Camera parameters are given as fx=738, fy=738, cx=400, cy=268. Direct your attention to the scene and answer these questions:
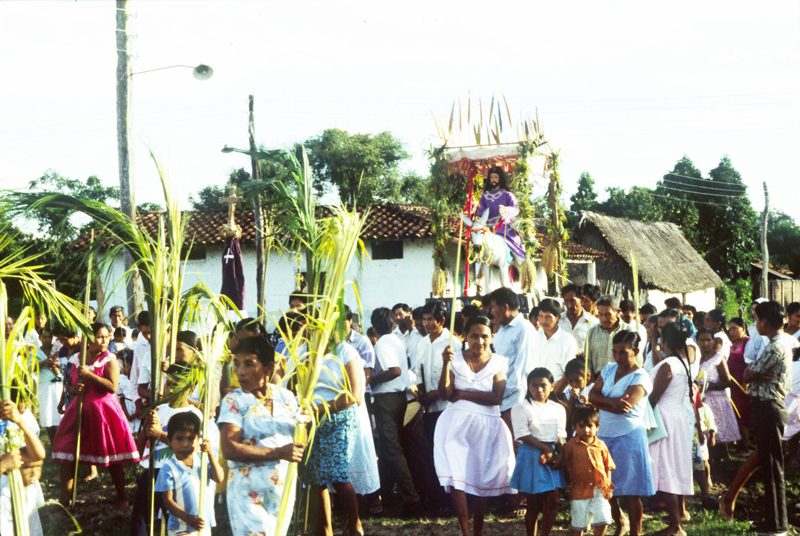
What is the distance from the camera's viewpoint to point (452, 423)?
548 cm

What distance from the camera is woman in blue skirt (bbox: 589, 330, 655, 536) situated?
211 inches

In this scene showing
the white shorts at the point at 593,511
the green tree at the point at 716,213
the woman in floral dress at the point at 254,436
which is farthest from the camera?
the green tree at the point at 716,213

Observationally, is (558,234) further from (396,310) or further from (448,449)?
(448,449)

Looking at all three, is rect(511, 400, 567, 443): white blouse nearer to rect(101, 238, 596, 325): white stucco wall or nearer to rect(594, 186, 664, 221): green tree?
rect(101, 238, 596, 325): white stucco wall

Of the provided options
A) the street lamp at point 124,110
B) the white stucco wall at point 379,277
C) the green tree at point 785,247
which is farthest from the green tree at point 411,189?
the green tree at point 785,247

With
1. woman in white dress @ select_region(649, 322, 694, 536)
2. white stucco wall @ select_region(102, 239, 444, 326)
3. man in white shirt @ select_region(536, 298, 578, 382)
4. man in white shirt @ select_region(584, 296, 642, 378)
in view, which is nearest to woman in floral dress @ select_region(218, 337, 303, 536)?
woman in white dress @ select_region(649, 322, 694, 536)

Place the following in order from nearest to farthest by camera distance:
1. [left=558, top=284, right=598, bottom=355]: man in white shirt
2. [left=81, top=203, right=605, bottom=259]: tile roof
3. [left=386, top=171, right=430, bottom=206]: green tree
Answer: [left=558, top=284, right=598, bottom=355]: man in white shirt → [left=81, top=203, right=605, bottom=259]: tile roof → [left=386, top=171, right=430, bottom=206]: green tree

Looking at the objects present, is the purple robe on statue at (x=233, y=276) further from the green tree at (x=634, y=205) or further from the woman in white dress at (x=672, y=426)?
the green tree at (x=634, y=205)

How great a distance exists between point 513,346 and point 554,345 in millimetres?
804

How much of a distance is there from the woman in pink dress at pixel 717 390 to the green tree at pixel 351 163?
24350mm

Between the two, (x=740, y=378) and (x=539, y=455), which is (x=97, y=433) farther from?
(x=740, y=378)

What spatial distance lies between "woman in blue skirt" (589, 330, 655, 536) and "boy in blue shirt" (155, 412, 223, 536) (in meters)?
2.86

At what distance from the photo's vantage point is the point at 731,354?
9055 mm

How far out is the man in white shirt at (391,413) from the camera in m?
6.65
